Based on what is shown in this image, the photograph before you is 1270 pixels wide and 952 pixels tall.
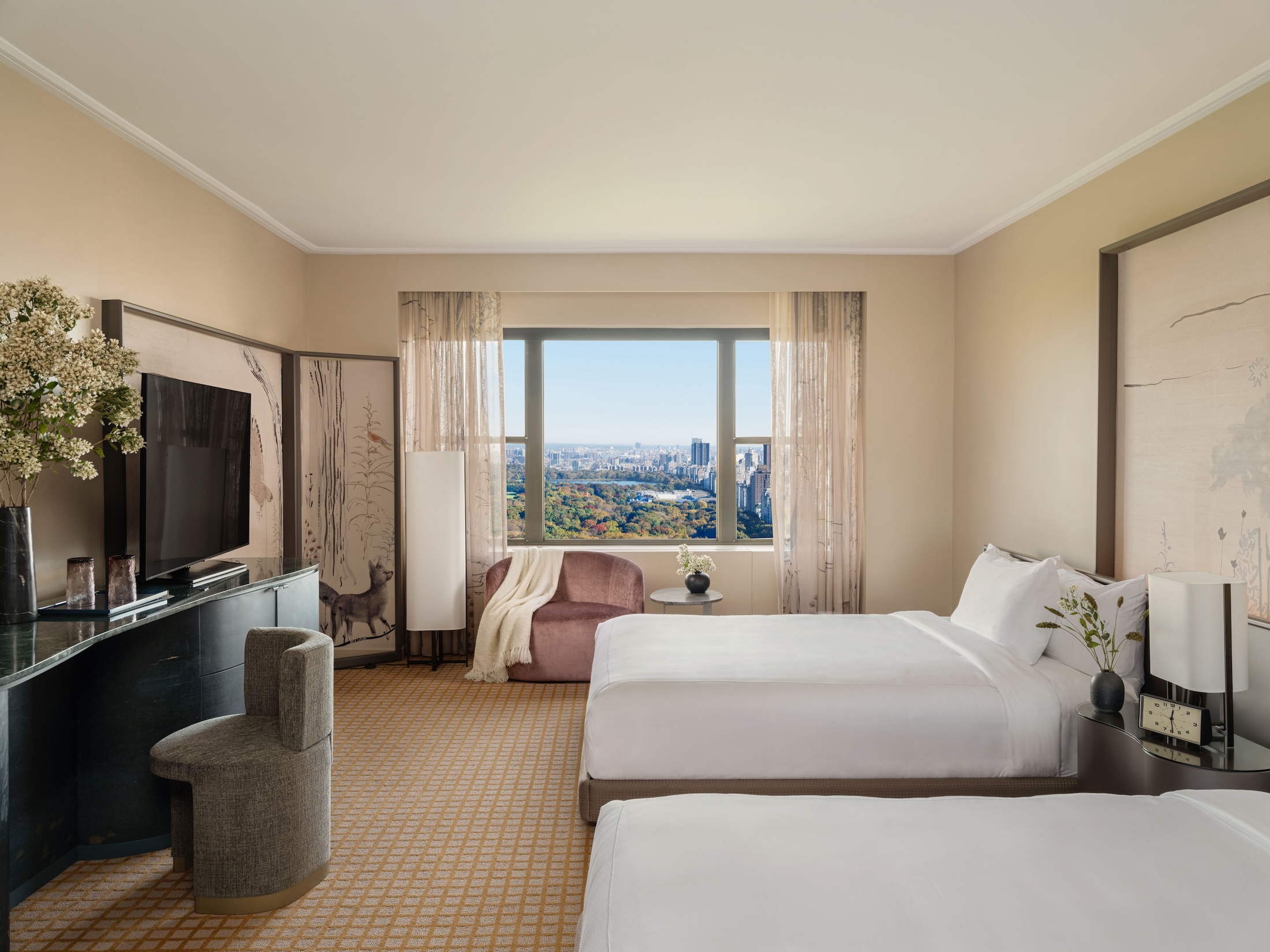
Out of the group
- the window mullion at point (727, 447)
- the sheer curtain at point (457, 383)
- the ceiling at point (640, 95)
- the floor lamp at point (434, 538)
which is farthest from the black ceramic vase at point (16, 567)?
the window mullion at point (727, 447)

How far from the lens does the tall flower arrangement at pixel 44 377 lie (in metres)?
2.18

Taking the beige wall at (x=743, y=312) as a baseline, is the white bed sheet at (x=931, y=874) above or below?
below

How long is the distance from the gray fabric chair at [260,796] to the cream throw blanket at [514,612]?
86.7 inches

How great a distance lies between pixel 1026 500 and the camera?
14.3ft

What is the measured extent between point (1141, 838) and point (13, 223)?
3.81 m

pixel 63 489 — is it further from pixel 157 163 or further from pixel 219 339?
pixel 157 163

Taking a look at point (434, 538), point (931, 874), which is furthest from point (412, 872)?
point (434, 538)

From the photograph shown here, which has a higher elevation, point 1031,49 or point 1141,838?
point 1031,49

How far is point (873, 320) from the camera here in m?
5.31

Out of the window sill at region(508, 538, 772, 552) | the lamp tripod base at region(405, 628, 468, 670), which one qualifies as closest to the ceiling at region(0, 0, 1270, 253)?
the window sill at region(508, 538, 772, 552)

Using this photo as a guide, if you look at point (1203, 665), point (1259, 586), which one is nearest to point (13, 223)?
point (1203, 665)

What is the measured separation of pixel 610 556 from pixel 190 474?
2.72 metres

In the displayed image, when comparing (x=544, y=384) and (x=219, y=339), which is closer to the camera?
(x=219, y=339)

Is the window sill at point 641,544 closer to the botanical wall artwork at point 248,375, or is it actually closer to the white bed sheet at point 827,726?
the botanical wall artwork at point 248,375
